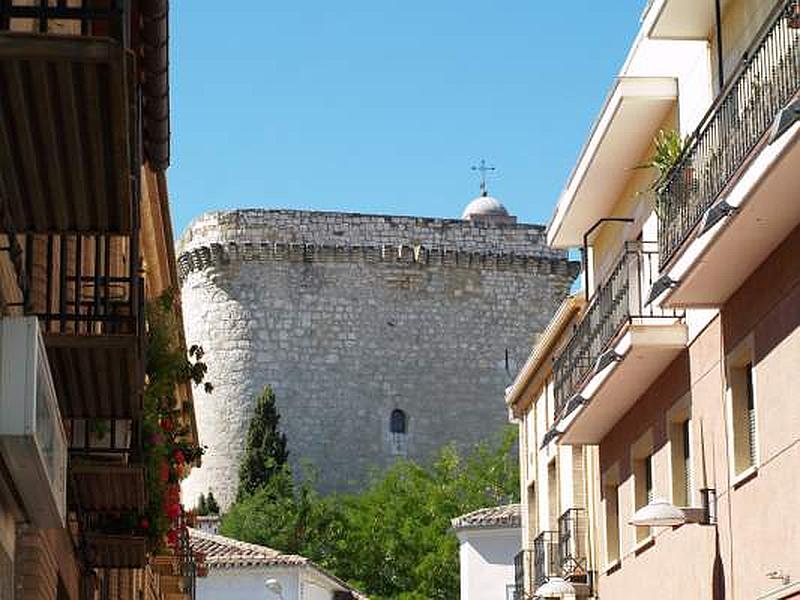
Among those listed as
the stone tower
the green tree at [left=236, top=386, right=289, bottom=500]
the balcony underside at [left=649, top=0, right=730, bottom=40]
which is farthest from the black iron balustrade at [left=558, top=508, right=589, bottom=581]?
the stone tower

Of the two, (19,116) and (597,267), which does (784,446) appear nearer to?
(19,116)

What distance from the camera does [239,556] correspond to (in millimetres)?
48594

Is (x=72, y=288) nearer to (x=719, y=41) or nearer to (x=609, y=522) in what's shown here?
(x=719, y=41)

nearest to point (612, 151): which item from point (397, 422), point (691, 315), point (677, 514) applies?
point (691, 315)

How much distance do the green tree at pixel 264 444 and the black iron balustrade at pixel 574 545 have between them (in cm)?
5324

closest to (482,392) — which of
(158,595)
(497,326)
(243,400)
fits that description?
(497,326)

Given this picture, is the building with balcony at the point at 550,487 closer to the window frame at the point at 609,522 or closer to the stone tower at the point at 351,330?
the window frame at the point at 609,522

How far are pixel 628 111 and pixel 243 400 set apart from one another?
62.1m

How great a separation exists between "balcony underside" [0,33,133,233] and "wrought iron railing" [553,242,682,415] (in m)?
9.98

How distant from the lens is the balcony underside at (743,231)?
13.8m

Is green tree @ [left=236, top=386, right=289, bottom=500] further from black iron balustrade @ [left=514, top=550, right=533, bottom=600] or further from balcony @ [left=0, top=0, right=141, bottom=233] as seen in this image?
balcony @ [left=0, top=0, right=141, bottom=233]

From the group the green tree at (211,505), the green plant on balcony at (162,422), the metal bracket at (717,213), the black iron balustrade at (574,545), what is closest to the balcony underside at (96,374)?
the green plant on balcony at (162,422)

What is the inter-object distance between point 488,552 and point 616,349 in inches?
1109

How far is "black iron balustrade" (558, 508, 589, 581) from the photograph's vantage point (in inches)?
1020
